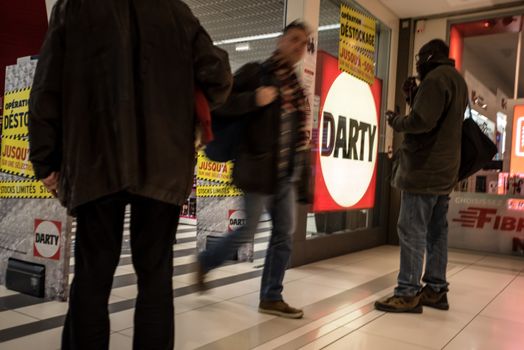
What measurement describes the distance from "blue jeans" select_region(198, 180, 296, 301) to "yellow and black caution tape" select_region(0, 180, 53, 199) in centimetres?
94

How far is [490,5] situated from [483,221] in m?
2.26

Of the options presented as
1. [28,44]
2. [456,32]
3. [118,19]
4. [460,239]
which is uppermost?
[456,32]

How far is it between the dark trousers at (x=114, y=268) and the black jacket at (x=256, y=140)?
0.77 metres

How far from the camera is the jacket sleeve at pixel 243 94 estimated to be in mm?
1985

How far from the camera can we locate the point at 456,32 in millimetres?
5262

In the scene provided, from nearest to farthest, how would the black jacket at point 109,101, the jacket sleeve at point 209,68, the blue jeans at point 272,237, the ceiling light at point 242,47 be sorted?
the black jacket at point 109,101 → the jacket sleeve at point 209,68 → the blue jeans at point 272,237 → the ceiling light at point 242,47

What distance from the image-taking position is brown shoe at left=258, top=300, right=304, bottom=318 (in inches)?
89.9

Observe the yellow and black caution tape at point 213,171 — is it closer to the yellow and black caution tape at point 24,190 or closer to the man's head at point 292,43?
the yellow and black caution tape at point 24,190

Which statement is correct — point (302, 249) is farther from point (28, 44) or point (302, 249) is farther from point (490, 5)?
point (490, 5)

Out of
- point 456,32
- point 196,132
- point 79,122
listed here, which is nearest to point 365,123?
point 456,32

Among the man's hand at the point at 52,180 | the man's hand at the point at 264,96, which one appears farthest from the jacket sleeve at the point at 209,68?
the man's hand at the point at 264,96

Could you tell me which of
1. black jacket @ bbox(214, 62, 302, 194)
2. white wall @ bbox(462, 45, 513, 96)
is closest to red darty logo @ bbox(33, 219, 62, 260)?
black jacket @ bbox(214, 62, 302, 194)

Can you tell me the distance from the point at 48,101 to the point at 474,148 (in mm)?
2238

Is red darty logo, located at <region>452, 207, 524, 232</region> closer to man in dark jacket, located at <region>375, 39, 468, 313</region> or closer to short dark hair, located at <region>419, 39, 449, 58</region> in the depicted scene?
man in dark jacket, located at <region>375, 39, 468, 313</region>
